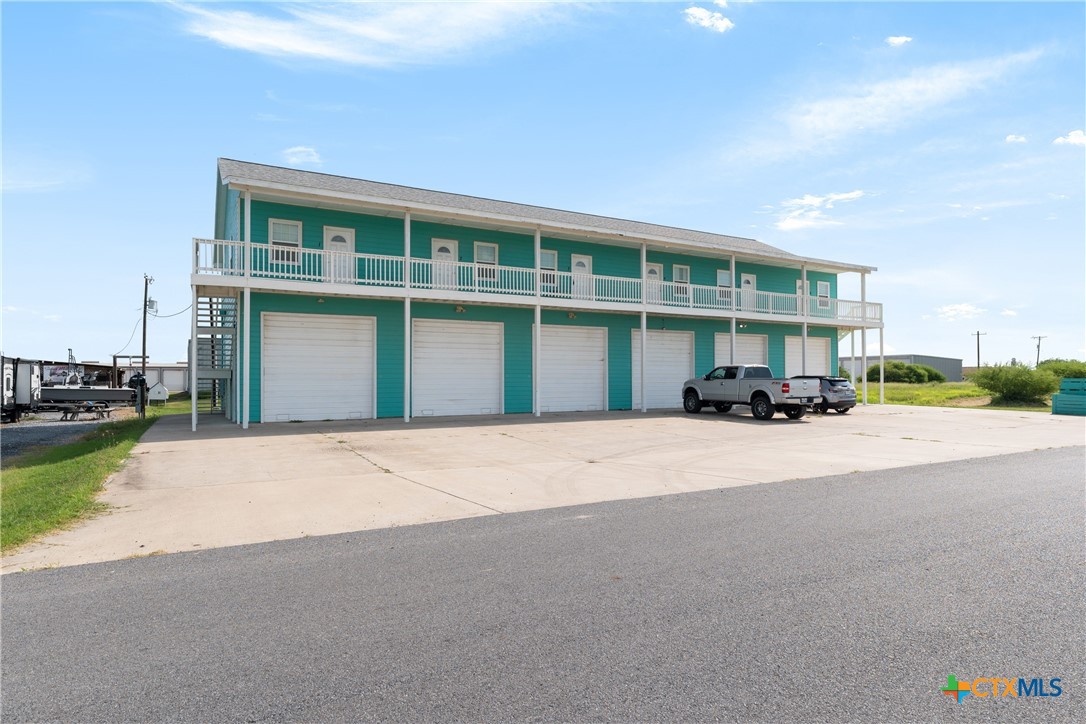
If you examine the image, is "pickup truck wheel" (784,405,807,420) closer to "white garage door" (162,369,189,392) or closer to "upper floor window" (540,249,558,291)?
"upper floor window" (540,249,558,291)

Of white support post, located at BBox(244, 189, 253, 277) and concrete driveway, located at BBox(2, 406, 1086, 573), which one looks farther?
white support post, located at BBox(244, 189, 253, 277)

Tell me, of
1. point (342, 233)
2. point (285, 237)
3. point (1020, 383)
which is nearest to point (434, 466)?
point (285, 237)

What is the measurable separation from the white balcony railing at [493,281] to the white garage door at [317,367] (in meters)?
1.42

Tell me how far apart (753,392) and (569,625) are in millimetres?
17850

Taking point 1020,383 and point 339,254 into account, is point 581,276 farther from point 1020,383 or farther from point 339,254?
point 1020,383

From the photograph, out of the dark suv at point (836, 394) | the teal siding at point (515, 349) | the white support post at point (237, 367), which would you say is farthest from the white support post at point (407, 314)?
the dark suv at point (836, 394)

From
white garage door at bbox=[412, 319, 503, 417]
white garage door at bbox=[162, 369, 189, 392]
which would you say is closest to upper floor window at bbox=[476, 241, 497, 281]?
white garage door at bbox=[412, 319, 503, 417]

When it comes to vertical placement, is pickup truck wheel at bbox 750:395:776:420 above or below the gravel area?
above

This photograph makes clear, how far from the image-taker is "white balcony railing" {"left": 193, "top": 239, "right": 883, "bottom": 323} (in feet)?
56.4

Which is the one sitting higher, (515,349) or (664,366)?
(515,349)

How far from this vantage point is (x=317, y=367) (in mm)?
18609

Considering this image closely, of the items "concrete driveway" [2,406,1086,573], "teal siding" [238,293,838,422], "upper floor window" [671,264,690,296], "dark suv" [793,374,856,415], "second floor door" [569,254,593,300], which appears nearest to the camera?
"concrete driveway" [2,406,1086,573]

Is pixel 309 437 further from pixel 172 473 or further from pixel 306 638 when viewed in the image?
pixel 306 638

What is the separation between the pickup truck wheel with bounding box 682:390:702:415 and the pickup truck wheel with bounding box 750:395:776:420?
236 cm
